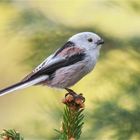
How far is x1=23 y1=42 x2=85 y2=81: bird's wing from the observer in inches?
51.5

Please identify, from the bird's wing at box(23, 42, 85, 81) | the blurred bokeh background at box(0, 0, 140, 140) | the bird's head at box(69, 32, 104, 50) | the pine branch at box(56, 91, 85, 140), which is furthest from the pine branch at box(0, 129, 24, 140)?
the blurred bokeh background at box(0, 0, 140, 140)

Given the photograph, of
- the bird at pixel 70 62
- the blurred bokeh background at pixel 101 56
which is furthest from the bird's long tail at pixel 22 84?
the blurred bokeh background at pixel 101 56

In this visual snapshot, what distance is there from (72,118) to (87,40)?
0.89 ft

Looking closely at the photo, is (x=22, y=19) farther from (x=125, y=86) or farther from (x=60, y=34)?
(x=125, y=86)

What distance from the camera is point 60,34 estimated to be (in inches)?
73.4

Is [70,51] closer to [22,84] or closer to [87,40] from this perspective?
[87,40]

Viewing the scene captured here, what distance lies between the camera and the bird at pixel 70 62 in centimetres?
133

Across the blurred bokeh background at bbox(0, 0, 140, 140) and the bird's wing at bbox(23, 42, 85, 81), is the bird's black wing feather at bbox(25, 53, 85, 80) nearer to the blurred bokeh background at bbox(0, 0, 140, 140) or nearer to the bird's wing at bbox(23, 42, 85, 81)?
the bird's wing at bbox(23, 42, 85, 81)

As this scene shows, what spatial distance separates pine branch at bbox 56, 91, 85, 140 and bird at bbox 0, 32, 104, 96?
152 millimetres

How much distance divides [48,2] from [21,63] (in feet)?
1.15

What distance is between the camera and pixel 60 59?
4.38 ft

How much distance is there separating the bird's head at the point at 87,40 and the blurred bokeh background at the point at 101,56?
270 millimetres

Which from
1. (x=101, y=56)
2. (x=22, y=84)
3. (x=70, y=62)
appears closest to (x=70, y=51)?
(x=70, y=62)

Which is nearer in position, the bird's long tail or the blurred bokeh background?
the bird's long tail
